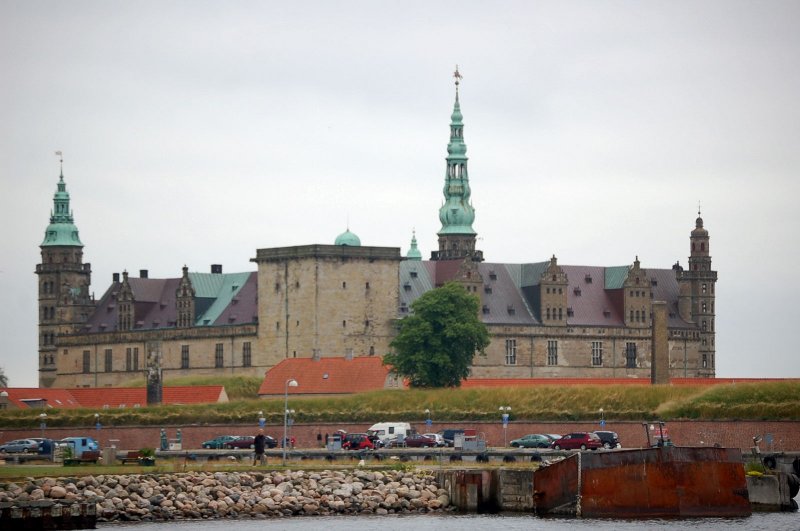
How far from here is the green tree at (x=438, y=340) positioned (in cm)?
13488

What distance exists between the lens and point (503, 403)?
121 m

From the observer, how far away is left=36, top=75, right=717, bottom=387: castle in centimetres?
15325

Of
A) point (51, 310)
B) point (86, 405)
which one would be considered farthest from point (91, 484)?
point (51, 310)

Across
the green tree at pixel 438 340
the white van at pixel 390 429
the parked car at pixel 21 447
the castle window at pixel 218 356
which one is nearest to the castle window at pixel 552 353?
the castle window at pixel 218 356

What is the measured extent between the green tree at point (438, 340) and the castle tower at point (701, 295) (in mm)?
41943

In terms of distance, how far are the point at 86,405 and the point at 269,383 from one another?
1157cm

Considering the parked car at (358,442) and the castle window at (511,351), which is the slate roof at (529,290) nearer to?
the castle window at (511,351)

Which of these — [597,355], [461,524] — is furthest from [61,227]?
[461,524]

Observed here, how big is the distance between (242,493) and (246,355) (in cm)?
7793

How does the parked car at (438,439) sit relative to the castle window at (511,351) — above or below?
below

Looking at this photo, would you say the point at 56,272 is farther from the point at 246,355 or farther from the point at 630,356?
the point at 630,356

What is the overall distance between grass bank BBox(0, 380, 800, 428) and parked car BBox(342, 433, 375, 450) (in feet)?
41.4

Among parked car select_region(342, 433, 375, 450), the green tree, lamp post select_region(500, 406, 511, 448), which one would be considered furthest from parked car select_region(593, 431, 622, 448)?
the green tree

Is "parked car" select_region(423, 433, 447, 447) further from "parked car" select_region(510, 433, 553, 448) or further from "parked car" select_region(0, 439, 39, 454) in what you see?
"parked car" select_region(0, 439, 39, 454)
